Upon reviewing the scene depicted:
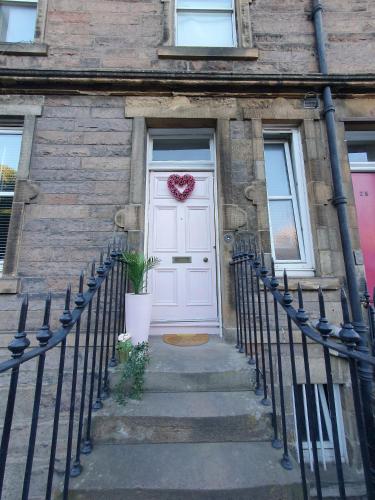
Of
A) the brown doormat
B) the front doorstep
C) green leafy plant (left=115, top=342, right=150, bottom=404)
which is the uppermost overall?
the front doorstep

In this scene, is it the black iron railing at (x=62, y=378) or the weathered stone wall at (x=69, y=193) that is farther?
the weathered stone wall at (x=69, y=193)

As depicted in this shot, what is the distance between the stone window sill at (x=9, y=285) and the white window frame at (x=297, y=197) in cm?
383

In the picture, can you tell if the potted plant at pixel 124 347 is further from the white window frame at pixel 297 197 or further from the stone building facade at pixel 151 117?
the white window frame at pixel 297 197

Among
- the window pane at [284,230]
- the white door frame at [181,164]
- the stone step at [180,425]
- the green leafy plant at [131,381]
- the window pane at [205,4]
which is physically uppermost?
the window pane at [205,4]

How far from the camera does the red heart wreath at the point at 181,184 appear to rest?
448 cm

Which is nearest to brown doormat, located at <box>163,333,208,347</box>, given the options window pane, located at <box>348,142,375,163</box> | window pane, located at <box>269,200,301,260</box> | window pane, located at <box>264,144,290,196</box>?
window pane, located at <box>269,200,301,260</box>

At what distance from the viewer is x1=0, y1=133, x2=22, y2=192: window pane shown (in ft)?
14.0

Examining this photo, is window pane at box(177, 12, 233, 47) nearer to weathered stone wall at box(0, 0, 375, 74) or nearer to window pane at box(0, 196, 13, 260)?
weathered stone wall at box(0, 0, 375, 74)

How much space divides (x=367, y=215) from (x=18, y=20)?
7.19 meters

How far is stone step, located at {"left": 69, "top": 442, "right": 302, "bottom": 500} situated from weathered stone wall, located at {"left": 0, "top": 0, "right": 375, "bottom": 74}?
5.34m

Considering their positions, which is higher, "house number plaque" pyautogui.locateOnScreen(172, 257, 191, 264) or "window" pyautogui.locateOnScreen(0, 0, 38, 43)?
"window" pyautogui.locateOnScreen(0, 0, 38, 43)

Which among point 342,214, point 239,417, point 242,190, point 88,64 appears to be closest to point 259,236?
point 242,190

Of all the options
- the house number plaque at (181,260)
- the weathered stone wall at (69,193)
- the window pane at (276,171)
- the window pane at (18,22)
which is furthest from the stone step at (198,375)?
the window pane at (18,22)

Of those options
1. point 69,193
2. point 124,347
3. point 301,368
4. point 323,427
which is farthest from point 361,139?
point 124,347
